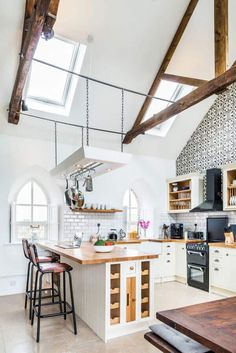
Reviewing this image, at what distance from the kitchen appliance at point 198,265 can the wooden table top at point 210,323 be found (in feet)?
12.2

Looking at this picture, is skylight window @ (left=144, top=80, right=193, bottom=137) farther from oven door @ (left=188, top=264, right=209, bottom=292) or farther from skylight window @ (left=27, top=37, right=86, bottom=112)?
oven door @ (left=188, top=264, right=209, bottom=292)

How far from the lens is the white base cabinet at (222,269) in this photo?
4.97 m

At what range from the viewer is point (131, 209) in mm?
7246

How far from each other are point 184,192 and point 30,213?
11.6 feet

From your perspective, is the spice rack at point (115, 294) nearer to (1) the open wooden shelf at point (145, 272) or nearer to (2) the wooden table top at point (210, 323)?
(1) the open wooden shelf at point (145, 272)

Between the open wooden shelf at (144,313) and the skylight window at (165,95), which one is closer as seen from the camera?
the open wooden shelf at (144,313)

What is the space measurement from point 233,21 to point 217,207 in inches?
135

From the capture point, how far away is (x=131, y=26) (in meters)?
4.94

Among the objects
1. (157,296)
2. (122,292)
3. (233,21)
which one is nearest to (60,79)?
(233,21)

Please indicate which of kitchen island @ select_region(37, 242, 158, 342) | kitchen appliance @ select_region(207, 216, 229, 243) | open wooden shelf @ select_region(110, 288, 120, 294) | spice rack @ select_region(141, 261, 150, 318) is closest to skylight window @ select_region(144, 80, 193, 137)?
kitchen appliance @ select_region(207, 216, 229, 243)

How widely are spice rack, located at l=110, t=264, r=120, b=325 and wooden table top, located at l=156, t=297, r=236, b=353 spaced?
66.1 inches

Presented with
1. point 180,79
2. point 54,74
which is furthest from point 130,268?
point 180,79

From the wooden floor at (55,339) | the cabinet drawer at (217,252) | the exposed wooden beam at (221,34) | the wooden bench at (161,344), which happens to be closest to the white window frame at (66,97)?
the exposed wooden beam at (221,34)

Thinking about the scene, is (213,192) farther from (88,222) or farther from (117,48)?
(117,48)
